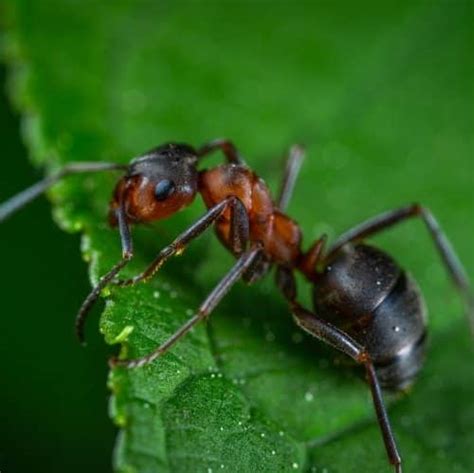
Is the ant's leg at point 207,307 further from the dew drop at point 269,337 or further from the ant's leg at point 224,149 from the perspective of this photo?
the ant's leg at point 224,149

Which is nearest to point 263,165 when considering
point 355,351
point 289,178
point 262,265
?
point 289,178

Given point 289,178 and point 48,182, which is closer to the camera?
point 48,182

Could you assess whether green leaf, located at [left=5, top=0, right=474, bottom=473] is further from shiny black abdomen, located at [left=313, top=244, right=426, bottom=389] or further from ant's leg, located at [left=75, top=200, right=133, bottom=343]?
shiny black abdomen, located at [left=313, top=244, right=426, bottom=389]

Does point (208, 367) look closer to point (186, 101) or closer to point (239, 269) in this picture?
point (239, 269)

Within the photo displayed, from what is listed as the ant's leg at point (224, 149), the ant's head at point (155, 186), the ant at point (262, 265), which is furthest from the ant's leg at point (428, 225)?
the ant's head at point (155, 186)

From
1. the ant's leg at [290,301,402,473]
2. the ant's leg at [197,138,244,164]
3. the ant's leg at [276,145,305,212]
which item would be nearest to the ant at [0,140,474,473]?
the ant's leg at [290,301,402,473]

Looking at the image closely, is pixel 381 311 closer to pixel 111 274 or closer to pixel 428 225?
pixel 428 225
